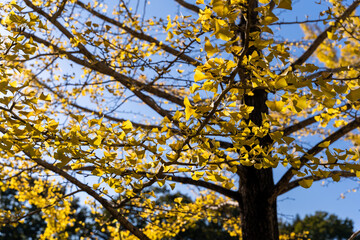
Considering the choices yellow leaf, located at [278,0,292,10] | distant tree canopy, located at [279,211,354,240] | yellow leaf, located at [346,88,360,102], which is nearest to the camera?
yellow leaf, located at [278,0,292,10]

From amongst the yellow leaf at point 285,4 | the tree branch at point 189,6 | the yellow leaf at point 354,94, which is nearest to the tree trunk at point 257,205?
the yellow leaf at point 354,94

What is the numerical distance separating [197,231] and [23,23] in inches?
912

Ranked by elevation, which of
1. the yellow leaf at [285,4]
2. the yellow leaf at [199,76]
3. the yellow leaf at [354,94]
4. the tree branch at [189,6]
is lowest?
the yellow leaf at [354,94]

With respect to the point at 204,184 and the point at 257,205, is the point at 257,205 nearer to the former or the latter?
the point at 257,205

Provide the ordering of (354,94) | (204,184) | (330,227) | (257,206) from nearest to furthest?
1. (354,94)
2. (257,206)
3. (204,184)
4. (330,227)

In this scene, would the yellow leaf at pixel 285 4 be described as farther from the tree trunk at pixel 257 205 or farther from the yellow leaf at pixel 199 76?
the tree trunk at pixel 257 205

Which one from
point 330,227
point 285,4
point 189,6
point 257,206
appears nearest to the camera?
point 285,4

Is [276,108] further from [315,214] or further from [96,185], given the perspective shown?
[315,214]

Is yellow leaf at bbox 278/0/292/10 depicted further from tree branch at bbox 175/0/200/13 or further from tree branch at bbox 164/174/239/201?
tree branch at bbox 175/0/200/13

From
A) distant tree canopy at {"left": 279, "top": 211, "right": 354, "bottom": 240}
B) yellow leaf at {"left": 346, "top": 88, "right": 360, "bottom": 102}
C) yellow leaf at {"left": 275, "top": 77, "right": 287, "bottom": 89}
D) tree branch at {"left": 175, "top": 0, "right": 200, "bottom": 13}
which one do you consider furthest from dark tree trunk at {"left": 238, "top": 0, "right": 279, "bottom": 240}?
distant tree canopy at {"left": 279, "top": 211, "right": 354, "bottom": 240}

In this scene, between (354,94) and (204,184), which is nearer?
(354,94)

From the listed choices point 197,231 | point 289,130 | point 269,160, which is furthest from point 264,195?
point 197,231

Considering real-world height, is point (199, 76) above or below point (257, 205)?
below

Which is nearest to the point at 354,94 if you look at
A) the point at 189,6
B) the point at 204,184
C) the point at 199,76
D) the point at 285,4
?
the point at 285,4
